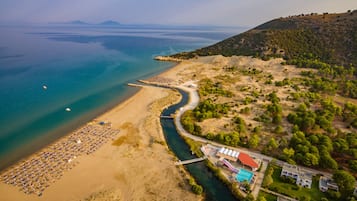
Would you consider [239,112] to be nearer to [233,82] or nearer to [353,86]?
[233,82]

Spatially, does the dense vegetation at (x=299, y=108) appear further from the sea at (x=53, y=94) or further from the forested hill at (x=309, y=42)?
the sea at (x=53, y=94)

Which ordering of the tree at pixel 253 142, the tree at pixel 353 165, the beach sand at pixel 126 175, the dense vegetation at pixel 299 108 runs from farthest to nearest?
1. the tree at pixel 253 142
2. the dense vegetation at pixel 299 108
3. the tree at pixel 353 165
4. the beach sand at pixel 126 175

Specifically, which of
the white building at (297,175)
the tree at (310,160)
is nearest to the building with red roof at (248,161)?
the white building at (297,175)

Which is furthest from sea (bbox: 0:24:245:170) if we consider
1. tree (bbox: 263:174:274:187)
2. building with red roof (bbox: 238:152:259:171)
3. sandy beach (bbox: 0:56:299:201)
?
tree (bbox: 263:174:274:187)

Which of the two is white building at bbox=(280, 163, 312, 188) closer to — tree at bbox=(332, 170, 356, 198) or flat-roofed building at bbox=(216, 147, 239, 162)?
tree at bbox=(332, 170, 356, 198)

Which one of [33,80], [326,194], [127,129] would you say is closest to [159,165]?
[127,129]

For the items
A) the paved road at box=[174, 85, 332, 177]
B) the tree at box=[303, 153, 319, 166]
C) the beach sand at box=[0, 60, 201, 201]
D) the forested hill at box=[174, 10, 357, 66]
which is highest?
the forested hill at box=[174, 10, 357, 66]
